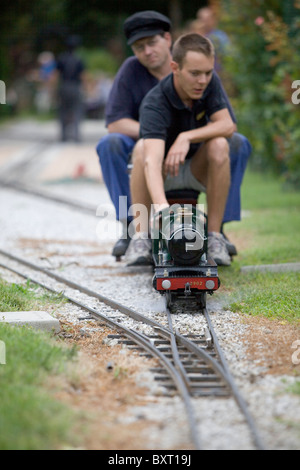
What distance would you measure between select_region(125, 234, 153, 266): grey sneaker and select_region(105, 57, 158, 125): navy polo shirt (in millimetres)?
1235

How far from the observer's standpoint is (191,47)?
18.2ft

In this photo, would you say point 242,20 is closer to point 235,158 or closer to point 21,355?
point 235,158

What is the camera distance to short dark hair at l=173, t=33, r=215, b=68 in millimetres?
5539

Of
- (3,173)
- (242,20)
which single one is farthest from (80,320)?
(3,173)

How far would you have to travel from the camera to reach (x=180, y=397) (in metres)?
3.58

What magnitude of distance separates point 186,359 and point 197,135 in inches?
85.5

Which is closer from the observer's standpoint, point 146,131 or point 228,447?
point 228,447

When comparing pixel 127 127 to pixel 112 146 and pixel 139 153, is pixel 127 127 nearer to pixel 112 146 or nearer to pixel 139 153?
pixel 112 146

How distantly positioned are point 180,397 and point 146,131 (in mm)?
2626

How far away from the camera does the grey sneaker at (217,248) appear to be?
→ 5.93 m

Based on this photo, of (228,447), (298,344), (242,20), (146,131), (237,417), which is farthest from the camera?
(242,20)

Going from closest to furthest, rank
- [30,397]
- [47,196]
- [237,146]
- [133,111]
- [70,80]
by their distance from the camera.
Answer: [30,397], [237,146], [133,111], [47,196], [70,80]

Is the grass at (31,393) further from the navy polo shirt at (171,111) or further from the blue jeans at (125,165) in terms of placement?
the blue jeans at (125,165)

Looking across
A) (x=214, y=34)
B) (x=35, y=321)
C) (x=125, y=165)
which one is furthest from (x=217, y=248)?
(x=214, y=34)
